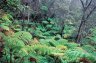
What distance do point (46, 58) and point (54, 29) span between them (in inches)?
308

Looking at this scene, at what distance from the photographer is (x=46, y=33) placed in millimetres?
12781

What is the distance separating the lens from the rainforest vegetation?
589cm

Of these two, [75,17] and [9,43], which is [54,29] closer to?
[75,17]

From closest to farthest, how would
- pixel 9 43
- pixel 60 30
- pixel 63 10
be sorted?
pixel 9 43
pixel 60 30
pixel 63 10

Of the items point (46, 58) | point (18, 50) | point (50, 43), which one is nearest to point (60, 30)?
point (50, 43)

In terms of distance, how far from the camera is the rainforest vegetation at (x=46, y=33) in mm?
5895

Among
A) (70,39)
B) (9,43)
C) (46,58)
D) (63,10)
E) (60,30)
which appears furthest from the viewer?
(63,10)

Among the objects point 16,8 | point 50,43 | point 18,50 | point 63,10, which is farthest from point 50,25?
point 18,50

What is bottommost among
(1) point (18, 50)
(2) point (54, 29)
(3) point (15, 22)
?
(2) point (54, 29)

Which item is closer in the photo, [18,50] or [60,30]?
[18,50]

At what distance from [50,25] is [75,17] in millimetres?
2604

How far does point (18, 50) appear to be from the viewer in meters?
→ 5.66

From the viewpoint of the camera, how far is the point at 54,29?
14.5 meters

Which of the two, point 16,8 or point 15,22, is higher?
point 16,8
